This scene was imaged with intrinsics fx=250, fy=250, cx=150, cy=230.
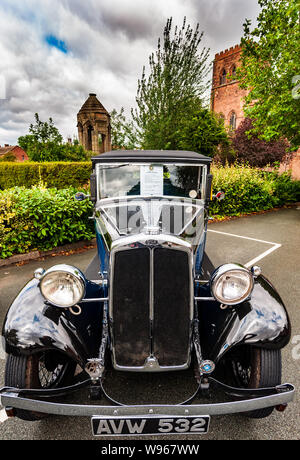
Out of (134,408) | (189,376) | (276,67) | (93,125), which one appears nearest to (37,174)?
(93,125)

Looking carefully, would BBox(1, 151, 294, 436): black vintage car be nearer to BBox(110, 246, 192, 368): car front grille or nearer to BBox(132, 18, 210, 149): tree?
BBox(110, 246, 192, 368): car front grille

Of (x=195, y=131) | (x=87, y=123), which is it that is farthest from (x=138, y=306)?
(x=87, y=123)

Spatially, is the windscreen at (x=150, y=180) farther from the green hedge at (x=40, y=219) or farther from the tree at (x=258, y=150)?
the tree at (x=258, y=150)

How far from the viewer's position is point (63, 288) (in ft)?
5.66

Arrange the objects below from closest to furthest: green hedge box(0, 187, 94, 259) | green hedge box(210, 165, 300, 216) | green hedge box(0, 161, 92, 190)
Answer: green hedge box(0, 187, 94, 259), green hedge box(210, 165, 300, 216), green hedge box(0, 161, 92, 190)

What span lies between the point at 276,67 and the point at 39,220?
995 cm

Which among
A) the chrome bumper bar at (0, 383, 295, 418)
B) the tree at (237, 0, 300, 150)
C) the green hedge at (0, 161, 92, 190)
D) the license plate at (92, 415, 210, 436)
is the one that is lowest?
the license plate at (92, 415, 210, 436)

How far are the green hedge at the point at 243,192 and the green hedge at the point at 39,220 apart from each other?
519cm

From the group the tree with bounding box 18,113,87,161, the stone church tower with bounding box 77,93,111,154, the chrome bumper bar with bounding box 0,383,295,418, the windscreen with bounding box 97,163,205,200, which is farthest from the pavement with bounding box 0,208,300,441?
the stone church tower with bounding box 77,93,111,154

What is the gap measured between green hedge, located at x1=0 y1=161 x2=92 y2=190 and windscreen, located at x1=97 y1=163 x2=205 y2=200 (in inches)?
441

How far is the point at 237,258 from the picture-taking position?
208 inches

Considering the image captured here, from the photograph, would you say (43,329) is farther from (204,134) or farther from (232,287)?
(204,134)

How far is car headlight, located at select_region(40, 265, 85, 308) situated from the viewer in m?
1.68

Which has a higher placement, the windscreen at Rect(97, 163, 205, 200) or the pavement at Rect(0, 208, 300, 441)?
the windscreen at Rect(97, 163, 205, 200)
